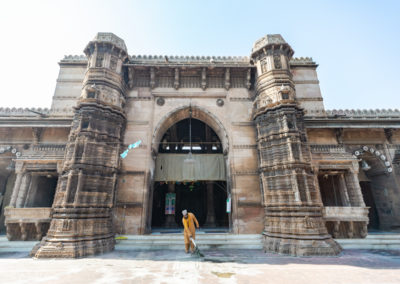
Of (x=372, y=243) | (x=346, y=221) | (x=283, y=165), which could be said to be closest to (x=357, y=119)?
(x=346, y=221)

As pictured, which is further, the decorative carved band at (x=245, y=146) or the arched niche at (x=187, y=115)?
the arched niche at (x=187, y=115)

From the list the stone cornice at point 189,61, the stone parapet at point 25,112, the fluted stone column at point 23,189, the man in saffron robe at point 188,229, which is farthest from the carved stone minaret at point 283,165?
the fluted stone column at point 23,189

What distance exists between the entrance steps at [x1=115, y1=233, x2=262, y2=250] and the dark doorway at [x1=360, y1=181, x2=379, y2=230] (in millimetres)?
10281

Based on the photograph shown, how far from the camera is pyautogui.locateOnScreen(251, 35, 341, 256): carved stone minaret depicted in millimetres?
7891

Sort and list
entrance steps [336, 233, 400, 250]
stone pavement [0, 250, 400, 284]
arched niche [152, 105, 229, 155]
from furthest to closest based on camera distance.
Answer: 1. arched niche [152, 105, 229, 155]
2. entrance steps [336, 233, 400, 250]
3. stone pavement [0, 250, 400, 284]

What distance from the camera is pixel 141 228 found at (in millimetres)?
9477

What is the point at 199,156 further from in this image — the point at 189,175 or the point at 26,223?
the point at 26,223

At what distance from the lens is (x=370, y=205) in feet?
44.9

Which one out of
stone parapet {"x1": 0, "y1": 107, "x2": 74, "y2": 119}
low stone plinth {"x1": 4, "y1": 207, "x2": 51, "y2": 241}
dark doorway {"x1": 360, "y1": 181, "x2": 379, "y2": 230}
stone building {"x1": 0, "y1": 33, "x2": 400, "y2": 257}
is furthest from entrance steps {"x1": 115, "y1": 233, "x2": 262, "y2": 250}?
dark doorway {"x1": 360, "y1": 181, "x2": 379, "y2": 230}

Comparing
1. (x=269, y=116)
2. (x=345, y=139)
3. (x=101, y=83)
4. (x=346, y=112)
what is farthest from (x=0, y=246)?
(x=346, y=112)

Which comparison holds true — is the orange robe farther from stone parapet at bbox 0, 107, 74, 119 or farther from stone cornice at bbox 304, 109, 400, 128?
stone parapet at bbox 0, 107, 74, 119

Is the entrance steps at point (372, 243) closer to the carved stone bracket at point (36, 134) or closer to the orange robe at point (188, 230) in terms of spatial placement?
the orange robe at point (188, 230)

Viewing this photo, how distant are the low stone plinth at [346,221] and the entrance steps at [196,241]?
13.0ft

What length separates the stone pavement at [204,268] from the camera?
197 inches
